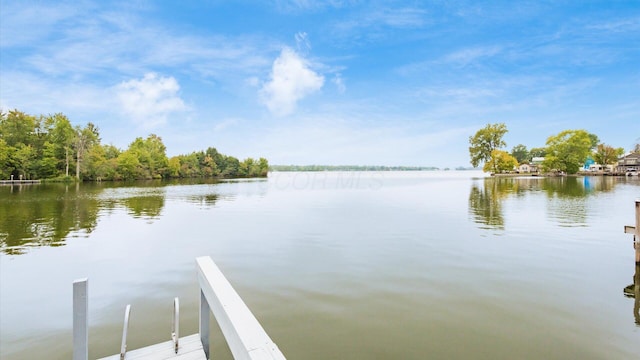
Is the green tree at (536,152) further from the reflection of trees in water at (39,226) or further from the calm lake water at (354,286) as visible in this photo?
the reflection of trees in water at (39,226)

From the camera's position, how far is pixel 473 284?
5758mm

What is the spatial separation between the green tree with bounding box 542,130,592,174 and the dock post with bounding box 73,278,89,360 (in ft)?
287

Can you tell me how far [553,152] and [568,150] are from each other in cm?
333

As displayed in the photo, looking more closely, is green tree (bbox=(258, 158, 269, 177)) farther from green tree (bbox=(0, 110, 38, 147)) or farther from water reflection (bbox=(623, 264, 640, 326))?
water reflection (bbox=(623, 264, 640, 326))

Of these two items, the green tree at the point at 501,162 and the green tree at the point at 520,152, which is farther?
the green tree at the point at 520,152

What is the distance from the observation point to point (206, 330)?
306 centimetres

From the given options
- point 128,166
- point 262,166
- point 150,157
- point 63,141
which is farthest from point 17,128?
point 262,166

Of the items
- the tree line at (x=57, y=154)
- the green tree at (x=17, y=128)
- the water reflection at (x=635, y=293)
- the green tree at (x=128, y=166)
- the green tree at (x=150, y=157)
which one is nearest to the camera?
Answer: the water reflection at (x=635, y=293)

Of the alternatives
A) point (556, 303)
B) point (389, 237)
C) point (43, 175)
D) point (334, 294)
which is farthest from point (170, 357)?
point (43, 175)

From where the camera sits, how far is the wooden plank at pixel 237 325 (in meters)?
1.45

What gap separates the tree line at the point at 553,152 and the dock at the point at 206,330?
282 ft

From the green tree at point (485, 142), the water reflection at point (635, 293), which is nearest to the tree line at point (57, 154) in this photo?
the water reflection at point (635, 293)

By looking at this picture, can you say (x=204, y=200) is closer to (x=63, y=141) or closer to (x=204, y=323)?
(x=204, y=323)

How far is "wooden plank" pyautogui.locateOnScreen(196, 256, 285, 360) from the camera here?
4.74 feet
